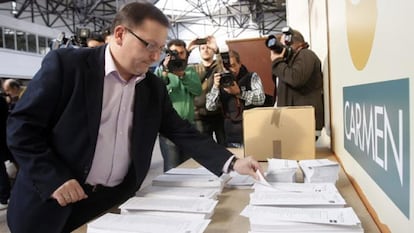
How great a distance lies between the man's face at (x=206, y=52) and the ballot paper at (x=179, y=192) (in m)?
1.44

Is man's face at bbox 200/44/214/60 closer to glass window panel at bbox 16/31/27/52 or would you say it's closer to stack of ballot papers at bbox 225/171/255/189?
stack of ballot papers at bbox 225/171/255/189

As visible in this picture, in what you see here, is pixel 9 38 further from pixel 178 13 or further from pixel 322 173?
pixel 322 173

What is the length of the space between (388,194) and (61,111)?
0.86 metres

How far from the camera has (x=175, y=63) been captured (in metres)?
2.10

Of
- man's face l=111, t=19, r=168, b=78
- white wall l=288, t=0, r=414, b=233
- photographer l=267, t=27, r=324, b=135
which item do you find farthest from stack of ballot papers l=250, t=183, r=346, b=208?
photographer l=267, t=27, r=324, b=135

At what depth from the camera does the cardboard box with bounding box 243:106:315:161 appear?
1.59 meters

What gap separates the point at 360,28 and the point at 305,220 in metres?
0.62

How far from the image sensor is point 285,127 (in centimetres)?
162

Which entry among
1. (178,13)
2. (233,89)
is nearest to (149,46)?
(233,89)

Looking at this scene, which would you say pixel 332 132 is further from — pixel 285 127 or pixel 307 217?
pixel 307 217

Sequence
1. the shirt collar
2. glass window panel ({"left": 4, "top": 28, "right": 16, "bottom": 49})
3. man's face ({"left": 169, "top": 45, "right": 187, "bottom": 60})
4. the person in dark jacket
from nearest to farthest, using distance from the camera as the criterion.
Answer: the shirt collar
man's face ({"left": 169, "top": 45, "right": 187, "bottom": 60})
the person in dark jacket
glass window panel ({"left": 4, "top": 28, "right": 16, "bottom": 49})

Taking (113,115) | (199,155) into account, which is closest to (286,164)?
(199,155)

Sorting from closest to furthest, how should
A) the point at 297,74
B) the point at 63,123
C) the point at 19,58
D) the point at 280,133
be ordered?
the point at 63,123 → the point at 280,133 → the point at 297,74 → the point at 19,58

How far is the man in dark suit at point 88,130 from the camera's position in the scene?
97 centimetres
